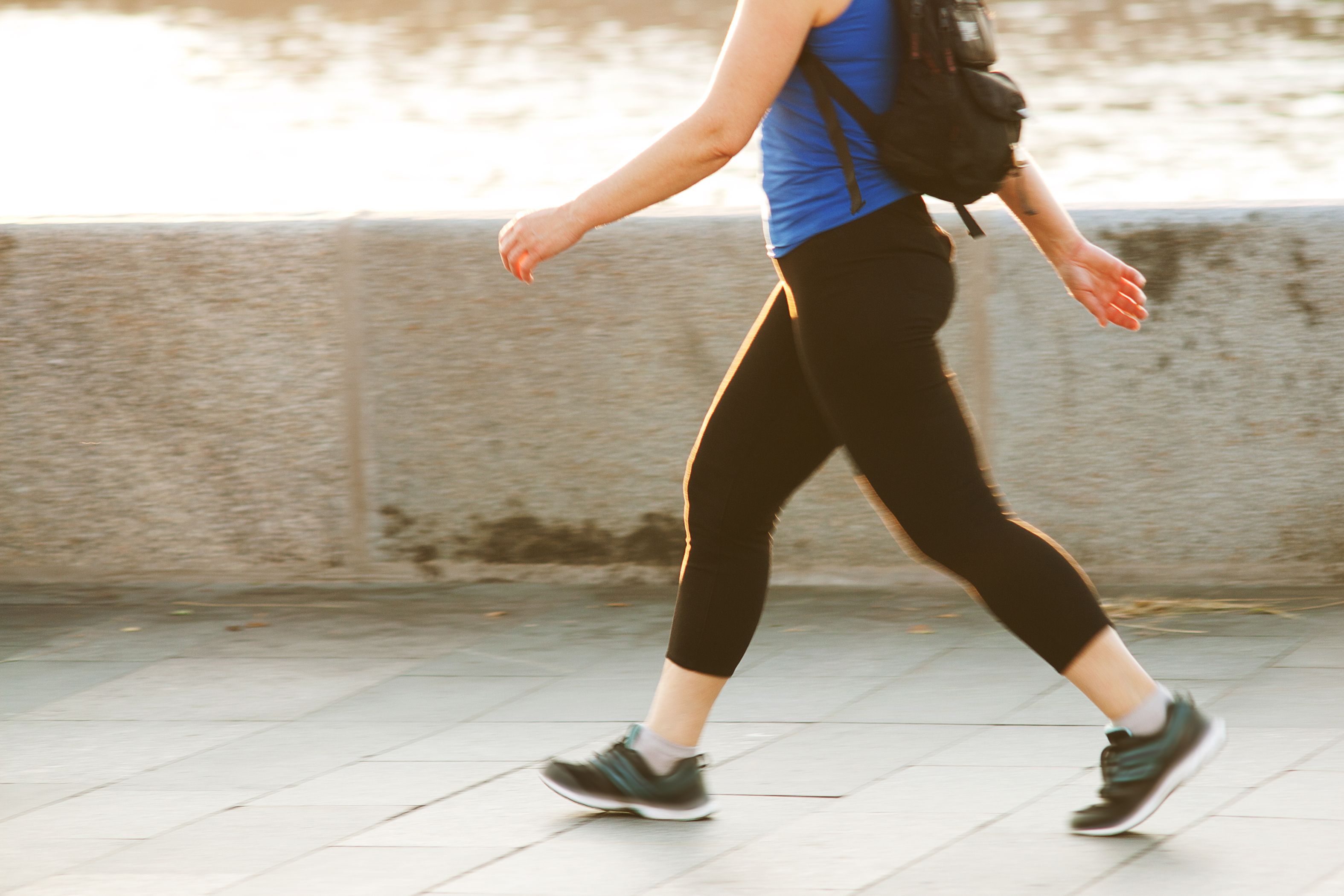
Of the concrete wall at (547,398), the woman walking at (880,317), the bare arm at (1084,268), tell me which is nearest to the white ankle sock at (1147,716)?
the woman walking at (880,317)

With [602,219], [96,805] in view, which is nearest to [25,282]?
[96,805]

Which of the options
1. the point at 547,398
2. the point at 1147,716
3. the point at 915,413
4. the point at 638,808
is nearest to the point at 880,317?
the point at 915,413

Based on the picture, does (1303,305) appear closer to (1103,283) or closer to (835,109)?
(1103,283)

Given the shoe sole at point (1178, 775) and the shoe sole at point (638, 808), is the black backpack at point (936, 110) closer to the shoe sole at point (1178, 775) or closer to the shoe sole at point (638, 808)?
the shoe sole at point (1178, 775)

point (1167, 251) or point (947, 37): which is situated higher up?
point (947, 37)

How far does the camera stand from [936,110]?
3211mm

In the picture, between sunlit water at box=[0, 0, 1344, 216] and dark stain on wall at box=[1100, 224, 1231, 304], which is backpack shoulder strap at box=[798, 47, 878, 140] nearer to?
dark stain on wall at box=[1100, 224, 1231, 304]

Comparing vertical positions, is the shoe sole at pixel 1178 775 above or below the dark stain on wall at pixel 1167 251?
below

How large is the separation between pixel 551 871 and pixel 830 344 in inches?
40.0

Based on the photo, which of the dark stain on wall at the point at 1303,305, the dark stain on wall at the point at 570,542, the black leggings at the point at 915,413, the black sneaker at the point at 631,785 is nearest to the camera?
the black leggings at the point at 915,413

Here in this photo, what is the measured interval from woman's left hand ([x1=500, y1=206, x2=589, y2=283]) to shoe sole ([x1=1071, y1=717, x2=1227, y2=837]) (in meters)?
1.33

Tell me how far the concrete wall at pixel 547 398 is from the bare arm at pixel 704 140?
2.20 meters

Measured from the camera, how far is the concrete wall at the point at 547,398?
17.2 feet

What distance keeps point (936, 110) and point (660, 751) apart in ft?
4.18
